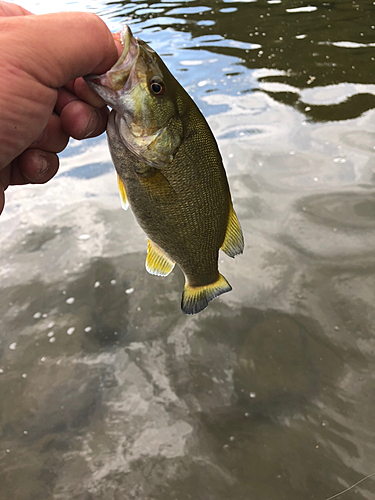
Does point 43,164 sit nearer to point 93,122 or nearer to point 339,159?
point 93,122

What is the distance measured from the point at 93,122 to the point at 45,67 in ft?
1.29

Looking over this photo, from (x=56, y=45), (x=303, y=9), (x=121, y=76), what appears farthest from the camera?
(x=303, y=9)

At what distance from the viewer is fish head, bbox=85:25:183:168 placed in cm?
161

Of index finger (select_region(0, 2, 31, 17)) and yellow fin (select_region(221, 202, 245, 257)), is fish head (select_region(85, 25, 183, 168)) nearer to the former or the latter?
yellow fin (select_region(221, 202, 245, 257))

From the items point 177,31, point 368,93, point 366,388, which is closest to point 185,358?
point 366,388

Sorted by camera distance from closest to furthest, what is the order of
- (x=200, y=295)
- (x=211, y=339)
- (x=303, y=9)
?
(x=200, y=295)
(x=211, y=339)
(x=303, y=9)

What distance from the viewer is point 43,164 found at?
2117 millimetres

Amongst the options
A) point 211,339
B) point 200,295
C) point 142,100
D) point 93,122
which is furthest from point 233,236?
point 211,339

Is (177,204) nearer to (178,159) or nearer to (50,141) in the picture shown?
(178,159)

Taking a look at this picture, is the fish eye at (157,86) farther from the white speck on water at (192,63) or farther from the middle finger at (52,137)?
the white speck on water at (192,63)

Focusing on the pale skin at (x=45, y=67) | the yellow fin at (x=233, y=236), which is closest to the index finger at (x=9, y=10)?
the pale skin at (x=45, y=67)

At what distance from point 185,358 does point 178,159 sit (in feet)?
6.25

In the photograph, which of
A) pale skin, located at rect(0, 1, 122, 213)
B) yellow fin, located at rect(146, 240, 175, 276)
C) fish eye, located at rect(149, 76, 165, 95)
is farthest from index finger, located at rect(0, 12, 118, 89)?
yellow fin, located at rect(146, 240, 175, 276)

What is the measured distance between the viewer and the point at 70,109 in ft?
6.15
